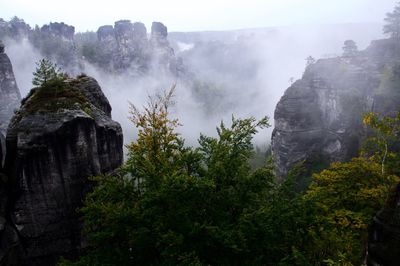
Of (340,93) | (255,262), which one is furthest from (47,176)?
(340,93)

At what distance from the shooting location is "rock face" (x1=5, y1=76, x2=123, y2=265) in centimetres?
1822

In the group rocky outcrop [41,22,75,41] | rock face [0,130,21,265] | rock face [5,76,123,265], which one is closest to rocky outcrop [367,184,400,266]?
rock face [5,76,123,265]

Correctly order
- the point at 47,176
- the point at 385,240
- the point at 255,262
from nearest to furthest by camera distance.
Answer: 1. the point at 385,240
2. the point at 255,262
3. the point at 47,176

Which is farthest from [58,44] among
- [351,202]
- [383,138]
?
[351,202]

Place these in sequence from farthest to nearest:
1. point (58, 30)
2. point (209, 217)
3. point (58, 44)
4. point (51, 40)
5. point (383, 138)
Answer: point (58, 30) → point (51, 40) → point (58, 44) → point (383, 138) → point (209, 217)

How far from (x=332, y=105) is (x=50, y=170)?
5553 cm

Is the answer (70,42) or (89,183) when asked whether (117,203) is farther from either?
(70,42)

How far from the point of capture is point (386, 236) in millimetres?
6496

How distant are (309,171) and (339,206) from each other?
143 feet

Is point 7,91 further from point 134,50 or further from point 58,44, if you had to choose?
point 134,50

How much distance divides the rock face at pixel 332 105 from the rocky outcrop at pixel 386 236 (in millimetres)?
54647

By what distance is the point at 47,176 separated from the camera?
18406 millimetres

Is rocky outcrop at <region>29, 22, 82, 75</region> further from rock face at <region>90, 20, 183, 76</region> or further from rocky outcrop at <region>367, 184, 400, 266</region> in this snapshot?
rocky outcrop at <region>367, 184, 400, 266</region>

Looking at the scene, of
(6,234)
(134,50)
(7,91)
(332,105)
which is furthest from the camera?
(134,50)
